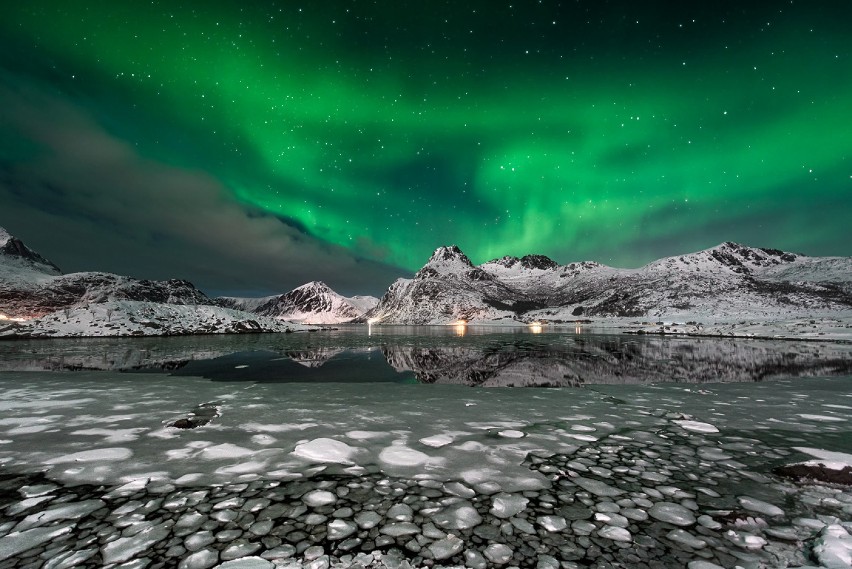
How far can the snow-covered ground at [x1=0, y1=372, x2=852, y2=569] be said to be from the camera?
2996mm

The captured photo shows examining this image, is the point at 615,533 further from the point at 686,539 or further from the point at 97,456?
the point at 97,456

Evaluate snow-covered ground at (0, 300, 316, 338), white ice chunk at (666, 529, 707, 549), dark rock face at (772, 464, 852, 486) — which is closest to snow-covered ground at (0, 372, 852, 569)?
white ice chunk at (666, 529, 707, 549)

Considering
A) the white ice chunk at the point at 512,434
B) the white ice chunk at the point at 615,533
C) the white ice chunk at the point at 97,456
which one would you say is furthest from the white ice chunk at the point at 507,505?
the white ice chunk at the point at 97,456

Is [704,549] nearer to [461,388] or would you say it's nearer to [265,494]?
[265,494]

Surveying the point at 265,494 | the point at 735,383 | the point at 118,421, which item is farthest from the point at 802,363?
the point at 118,421

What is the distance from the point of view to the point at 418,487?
13.9 ft

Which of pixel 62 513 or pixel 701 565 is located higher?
pixel 62 513

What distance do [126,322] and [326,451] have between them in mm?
47230

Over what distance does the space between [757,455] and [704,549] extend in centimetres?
346

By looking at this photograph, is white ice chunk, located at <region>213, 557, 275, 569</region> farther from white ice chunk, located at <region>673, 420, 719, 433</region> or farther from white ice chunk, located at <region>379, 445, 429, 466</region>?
white ice chunk, located at <region>673, 420, 719, 433</region>

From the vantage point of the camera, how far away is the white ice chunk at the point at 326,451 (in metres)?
5.13

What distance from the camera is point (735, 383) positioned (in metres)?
12.3

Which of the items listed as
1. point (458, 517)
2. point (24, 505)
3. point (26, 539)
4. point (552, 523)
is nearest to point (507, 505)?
point (552, 523)

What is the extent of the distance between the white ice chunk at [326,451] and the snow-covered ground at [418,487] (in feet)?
0.12
